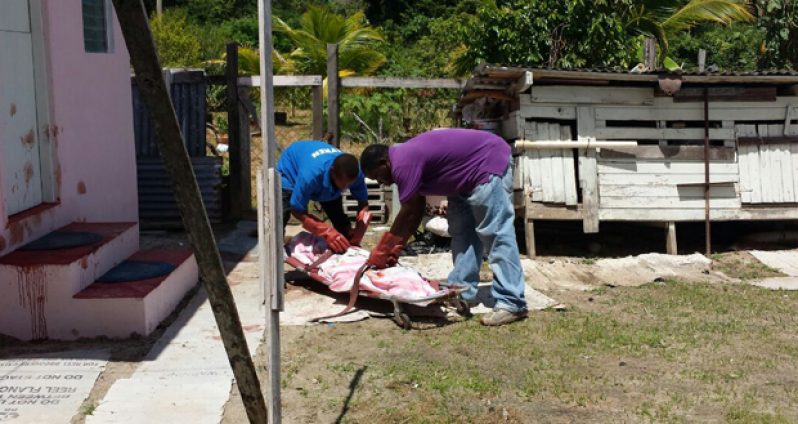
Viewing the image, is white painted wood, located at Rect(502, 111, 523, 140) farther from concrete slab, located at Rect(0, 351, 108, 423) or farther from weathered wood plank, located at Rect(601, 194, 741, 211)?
concrete slab, located at Rect(0, 351, 108, 423)

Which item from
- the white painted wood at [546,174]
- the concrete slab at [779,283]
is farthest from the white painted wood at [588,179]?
the concrete slab at [779,283]

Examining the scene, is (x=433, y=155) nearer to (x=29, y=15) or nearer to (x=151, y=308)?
(x=151, y=308)

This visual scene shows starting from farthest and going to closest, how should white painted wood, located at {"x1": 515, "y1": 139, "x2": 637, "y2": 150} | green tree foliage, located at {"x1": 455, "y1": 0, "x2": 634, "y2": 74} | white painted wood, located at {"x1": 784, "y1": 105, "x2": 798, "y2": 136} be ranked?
green tree foliage, located at {"x1": 455, "y1": 0, "x2": 634, "y2": 74} → white painted wood, located at {"x1": 784, "y1": 105, "x2": 798, "y2": 136} → white painted wood, located at {"x1": 515, "y1": 139, "x2": 637, "y2": 150}

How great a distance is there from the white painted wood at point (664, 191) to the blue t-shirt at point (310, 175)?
3.34 m

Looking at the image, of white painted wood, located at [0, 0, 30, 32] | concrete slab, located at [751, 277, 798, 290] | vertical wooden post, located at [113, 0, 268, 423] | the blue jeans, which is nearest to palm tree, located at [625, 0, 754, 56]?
concrete slab, located at [751, 277, 798, 290]

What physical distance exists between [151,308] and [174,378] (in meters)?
1.11

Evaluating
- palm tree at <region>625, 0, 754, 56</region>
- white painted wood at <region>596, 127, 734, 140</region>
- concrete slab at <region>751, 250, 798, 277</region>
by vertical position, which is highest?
palm tree at <region>625, 0, 754, 56</region>

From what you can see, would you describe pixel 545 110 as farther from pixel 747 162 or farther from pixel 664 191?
pixel 747 162

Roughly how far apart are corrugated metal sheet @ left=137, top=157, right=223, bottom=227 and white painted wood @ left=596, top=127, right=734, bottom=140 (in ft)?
16.4

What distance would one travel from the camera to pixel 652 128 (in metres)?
10.5

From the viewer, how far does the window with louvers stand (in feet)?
27.8

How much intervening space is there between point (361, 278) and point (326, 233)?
0.61 metres

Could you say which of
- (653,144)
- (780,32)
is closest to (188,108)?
(653,144)

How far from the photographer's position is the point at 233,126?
A: 1221 cm
